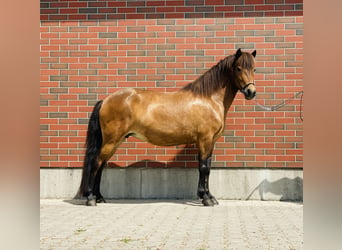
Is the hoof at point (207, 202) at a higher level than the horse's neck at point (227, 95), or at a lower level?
lower

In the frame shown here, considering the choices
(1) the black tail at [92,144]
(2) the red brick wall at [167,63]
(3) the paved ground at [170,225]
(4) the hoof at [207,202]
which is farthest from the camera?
(2) the red brick wall at [167,63]

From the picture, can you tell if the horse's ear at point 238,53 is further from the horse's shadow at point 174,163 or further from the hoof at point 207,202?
the hoof at point 207,202

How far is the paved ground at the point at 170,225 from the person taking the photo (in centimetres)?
343

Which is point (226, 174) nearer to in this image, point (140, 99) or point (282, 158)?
point (282, 158)

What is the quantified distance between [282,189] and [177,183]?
147 cm

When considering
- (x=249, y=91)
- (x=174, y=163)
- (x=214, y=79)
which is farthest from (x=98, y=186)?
(x=249, y=91)

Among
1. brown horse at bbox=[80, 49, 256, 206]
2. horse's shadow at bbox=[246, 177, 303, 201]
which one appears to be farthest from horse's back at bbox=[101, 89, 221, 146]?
horse's shadow at bbox=[246, 177, 303, 201]

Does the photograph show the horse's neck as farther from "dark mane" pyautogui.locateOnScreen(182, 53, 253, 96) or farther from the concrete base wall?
the concrete base wall

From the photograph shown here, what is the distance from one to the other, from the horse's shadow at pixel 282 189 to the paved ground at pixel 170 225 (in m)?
0.19

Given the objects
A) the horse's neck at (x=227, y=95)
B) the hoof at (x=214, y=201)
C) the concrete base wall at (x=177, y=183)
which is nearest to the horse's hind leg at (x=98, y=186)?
the concrete base wall at (x=177, y=183)

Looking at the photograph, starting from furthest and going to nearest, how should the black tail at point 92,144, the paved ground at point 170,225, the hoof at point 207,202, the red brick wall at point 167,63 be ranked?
the red brick wall at point 167,63 → the black tail at point 92,144 → the hoof at point 207,202 → the paved ground at point 170,225

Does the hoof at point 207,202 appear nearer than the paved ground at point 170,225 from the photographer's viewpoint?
No

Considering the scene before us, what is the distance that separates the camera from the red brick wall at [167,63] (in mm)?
6453

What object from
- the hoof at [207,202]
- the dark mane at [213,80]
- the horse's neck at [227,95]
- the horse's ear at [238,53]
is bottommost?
the hoof at [207,202]
